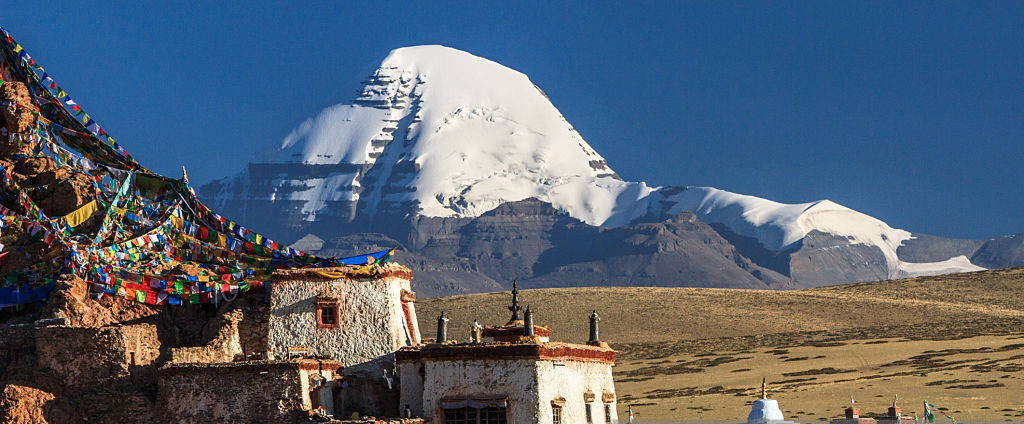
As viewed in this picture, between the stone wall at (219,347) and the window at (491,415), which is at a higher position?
the stone wall at (219,347)

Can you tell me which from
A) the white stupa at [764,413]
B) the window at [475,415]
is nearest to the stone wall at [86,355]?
the window at [475,415]

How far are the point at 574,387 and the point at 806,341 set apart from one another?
87425 mm

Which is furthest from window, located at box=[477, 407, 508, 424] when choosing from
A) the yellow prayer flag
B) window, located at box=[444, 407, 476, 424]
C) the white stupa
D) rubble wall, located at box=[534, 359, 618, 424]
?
the yellow prayer flag

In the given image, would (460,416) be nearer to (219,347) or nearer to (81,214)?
(219,347)

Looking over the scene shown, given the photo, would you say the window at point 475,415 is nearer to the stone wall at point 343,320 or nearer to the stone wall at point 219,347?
the stone wall at point 343,320

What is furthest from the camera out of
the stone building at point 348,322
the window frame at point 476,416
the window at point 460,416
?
the stone building at point 348,322

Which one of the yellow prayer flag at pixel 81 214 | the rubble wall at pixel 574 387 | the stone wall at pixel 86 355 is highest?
the yellow prayer flag at pixel 81 214

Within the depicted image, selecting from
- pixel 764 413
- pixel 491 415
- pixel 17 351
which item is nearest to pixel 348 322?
pixel 491 415

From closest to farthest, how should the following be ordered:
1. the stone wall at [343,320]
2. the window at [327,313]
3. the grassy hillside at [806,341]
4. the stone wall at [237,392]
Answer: the stone wall at [237,392]
the stone wall at [343,320]
the window at [327,313]
the grassy hillside at [806,341]

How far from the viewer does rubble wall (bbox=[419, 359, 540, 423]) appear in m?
41.9

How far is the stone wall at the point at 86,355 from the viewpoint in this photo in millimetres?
43688

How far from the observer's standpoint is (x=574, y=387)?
147ft

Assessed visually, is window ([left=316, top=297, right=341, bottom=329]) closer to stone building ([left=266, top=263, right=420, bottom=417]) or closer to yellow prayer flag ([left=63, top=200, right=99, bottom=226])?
stone building ([left=266, top=263, right=420, bottom=417])

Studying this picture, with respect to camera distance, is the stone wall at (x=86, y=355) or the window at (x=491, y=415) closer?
the window at (x=491, y=415)
